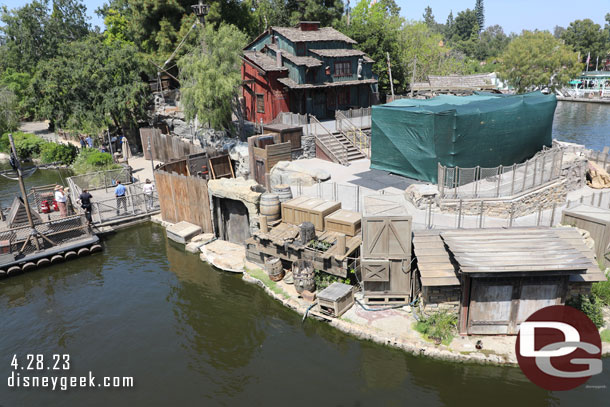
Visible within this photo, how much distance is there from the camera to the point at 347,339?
14148 millimetres

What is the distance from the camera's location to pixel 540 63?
205ft

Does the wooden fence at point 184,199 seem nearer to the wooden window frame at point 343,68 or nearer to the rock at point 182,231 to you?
the rock at point 182,231

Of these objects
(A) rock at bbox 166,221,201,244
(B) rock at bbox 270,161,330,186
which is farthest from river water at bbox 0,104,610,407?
(B) rock at bbox 270,161,330,186

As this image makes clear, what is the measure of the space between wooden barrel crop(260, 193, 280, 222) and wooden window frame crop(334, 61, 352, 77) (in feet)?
70.4

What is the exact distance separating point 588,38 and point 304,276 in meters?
101

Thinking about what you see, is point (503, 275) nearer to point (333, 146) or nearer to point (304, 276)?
point (304, 276)

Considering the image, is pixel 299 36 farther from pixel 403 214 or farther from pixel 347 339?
pixel 347 339

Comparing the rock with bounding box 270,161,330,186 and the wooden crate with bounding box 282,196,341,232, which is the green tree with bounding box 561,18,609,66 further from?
the wooden crate with bounding box 282,196,341,232

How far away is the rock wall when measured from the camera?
1392cm

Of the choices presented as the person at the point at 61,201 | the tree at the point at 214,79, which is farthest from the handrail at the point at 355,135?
the person at the point at 61,201

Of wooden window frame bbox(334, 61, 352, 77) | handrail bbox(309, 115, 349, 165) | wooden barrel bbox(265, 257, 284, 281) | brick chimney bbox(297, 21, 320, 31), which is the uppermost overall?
brick chimney bbox(297, 21, 320, 31)

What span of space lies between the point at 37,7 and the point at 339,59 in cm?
5963

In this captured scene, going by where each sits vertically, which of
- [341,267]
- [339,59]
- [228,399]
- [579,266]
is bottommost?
[228,399]

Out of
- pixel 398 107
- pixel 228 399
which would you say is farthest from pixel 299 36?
pixel 228 399
